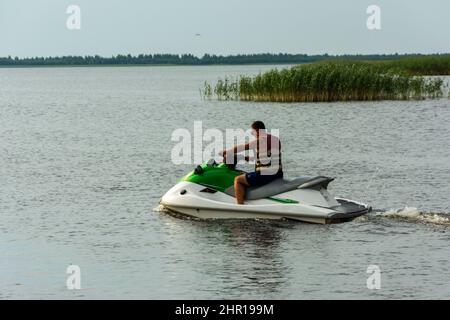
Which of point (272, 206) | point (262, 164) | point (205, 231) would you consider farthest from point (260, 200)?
point (205, 231)

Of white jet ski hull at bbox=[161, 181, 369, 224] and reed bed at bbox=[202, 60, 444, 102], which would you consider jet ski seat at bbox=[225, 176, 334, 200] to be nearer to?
white jet ski hull at bbox=[161, 181, 369, 224]

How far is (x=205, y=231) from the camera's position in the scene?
17.5 m

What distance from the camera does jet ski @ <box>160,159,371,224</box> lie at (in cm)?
1759

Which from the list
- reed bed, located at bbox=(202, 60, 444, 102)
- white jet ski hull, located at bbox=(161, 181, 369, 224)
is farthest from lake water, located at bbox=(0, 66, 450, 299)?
reed bed, located at bbox=(202, 60, 444, 102)

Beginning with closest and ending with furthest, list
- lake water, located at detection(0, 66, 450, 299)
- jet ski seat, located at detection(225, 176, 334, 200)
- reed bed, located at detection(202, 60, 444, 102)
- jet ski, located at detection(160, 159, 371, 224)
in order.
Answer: lake water, located at detection(0, 66, 450, 299) → jet ski seat, located at detection(225, 176, 334, 200) → jet ski, located at detection(160, 159, 371, 224) → reed bed, located at detection(202, 60, 444, 102)

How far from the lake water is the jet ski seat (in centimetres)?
52

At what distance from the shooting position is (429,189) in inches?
897

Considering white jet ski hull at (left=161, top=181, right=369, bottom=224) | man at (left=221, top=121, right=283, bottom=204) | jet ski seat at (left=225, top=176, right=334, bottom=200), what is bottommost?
white jet ski hull at (left=161, top=181, right=369, bottom=224)

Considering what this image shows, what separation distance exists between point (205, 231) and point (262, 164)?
155cm

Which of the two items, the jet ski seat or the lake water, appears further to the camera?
the jet ski seat

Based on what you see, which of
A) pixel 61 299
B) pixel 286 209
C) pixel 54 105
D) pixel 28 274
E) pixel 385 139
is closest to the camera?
pixel 61 299

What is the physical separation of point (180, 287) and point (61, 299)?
1617 millimetres
